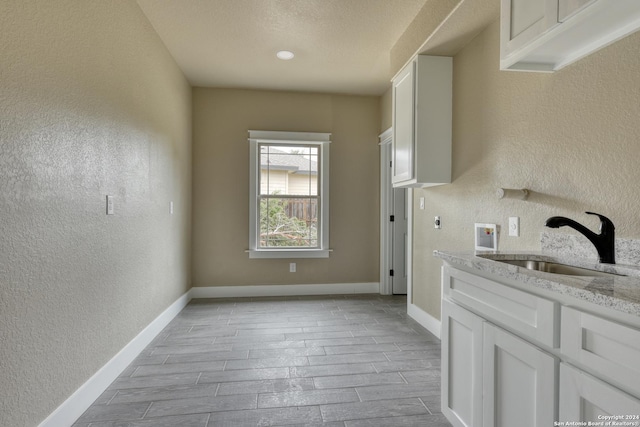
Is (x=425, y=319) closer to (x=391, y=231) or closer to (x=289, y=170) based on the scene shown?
(x=391, y=231)

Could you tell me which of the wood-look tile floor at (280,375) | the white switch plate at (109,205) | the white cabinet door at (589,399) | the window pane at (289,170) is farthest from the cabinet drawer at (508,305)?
the window pane at (289,170)

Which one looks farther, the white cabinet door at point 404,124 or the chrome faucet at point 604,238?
the white cabinet door at point 404,124

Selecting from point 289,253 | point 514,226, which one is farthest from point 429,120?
point 289,253

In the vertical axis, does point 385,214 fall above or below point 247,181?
below

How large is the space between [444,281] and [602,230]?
694mm

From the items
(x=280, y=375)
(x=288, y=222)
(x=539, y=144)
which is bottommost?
(x=280, y=375)

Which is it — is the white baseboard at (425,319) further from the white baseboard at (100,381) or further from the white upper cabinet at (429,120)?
the white baseboard at (100,381)

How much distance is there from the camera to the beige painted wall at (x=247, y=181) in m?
4.47

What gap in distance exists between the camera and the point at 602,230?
1.47 metres

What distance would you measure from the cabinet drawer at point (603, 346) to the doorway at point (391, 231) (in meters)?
3.58

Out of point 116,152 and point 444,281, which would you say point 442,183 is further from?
point 116,152

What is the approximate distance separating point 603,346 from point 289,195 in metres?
3.94

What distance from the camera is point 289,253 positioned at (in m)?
4.59

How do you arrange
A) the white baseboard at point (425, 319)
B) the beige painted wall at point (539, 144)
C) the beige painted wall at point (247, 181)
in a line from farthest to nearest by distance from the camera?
the beige painted wall at point (247, 181) < the white baseboard at point (425, 319) < the beige painted wall at point (539, 144)
